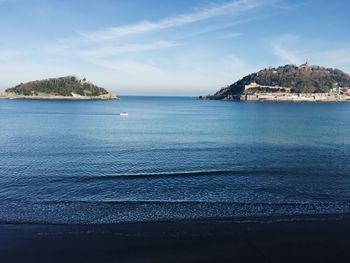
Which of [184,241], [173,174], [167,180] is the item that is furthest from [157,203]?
[173,174]

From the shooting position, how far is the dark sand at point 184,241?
18.5 meters

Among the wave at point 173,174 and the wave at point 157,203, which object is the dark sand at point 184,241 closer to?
Answer: the wave at point 157,203

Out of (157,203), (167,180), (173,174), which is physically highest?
(173,174)

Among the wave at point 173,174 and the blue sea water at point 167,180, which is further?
the wave at point 173,174

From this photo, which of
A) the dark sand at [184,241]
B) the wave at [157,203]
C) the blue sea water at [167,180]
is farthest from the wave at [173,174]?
the dark sand at [184,241]

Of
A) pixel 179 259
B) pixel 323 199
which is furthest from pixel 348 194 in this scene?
pixel 179 259

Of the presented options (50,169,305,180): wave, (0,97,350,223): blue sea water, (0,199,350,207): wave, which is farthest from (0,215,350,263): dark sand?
(50,169,305,180): wave

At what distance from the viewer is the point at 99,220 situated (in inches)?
926

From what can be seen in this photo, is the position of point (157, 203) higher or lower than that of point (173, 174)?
lower

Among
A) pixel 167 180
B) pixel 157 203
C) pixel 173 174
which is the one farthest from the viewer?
pixel 173 174

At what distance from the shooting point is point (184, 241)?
66.8 feet

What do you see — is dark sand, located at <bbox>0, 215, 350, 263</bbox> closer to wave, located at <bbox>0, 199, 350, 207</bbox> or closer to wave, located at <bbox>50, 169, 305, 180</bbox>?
wave, located at <bbox>0, 199, 350, 207</bbox>

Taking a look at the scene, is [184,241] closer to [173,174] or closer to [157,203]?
[157,203]

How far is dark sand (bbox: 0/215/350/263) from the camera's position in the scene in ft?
60.7
